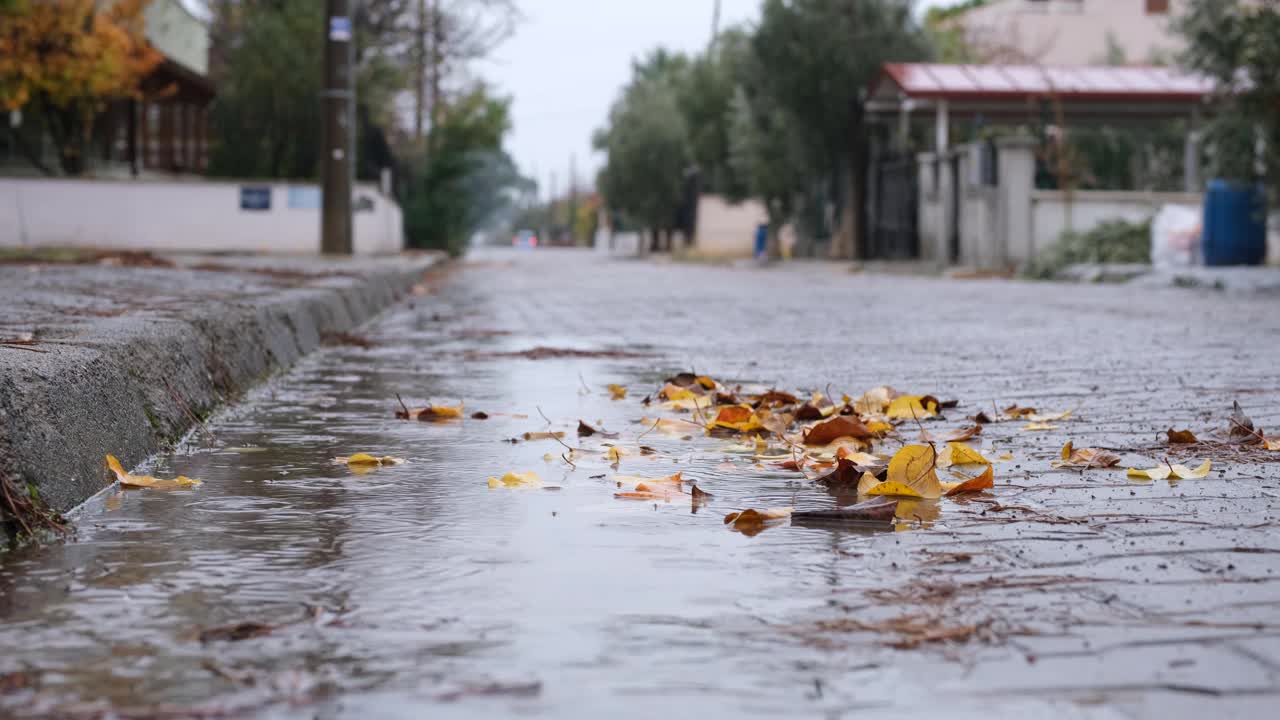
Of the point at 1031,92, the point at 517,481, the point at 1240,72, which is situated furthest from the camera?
the point at 1031,92

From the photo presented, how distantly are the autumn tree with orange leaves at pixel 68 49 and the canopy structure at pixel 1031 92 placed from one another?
13416 millimetres

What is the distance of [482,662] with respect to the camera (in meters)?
2.32

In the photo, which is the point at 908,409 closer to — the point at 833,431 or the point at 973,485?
the point at 833,431

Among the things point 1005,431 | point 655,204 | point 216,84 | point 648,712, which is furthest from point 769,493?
point 655,204

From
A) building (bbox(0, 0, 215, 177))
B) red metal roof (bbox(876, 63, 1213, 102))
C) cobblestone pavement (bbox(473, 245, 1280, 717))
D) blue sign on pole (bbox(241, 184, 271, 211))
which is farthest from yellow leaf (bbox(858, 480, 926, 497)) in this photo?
blue sign on pole (bbox(241, 184, 271, 211))

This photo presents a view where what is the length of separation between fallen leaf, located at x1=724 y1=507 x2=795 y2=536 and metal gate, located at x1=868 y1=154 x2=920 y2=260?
26.4 metres

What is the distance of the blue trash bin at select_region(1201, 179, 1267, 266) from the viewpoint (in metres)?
19.5

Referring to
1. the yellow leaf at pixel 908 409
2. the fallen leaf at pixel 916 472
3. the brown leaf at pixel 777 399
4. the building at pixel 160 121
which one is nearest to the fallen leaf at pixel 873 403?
the yellow leaf at pixel 908 409

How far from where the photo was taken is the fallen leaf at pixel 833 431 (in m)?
4.74

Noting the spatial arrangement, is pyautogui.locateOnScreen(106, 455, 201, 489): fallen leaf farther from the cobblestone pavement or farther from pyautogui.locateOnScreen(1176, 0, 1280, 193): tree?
pyautogui.locateOnScreen(1176, 0, 1280, 193): tree

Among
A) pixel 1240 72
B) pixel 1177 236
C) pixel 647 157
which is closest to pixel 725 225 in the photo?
pixel 647 157

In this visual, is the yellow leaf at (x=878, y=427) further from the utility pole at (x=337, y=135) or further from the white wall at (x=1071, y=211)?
the white wall at (x=1071, y=211)

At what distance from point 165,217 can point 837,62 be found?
1414 centimetres

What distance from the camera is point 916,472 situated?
12.3 ft
